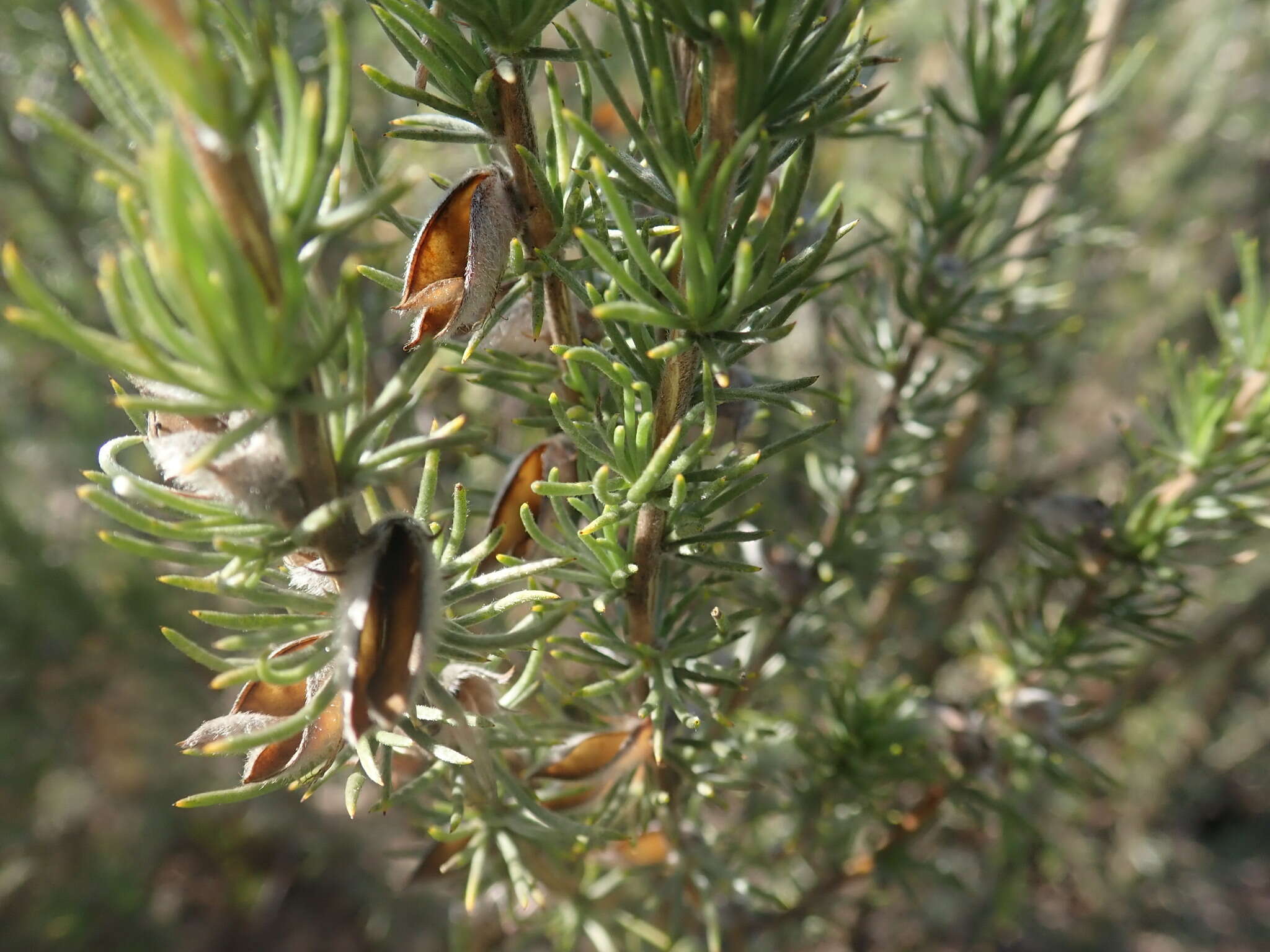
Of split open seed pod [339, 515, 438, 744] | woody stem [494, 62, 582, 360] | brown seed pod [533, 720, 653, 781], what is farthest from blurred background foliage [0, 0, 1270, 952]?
split open seed pod [339, 515, 438, 744]

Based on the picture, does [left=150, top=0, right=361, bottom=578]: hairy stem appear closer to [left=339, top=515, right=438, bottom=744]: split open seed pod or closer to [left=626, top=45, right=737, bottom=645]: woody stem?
[left=339, top=515, right=438, bottom=744]: split open seed pod

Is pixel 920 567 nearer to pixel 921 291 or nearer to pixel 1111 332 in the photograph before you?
pixel 921 291

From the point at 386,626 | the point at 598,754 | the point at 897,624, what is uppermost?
the point at 386,626

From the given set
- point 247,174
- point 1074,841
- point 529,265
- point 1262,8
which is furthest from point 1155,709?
point 247,174

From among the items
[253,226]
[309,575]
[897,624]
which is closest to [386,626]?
[309,575]

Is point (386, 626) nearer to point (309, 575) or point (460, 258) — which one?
point (309, 575)

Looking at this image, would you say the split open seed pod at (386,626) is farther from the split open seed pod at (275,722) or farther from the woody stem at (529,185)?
the woody stem at (529,185)
